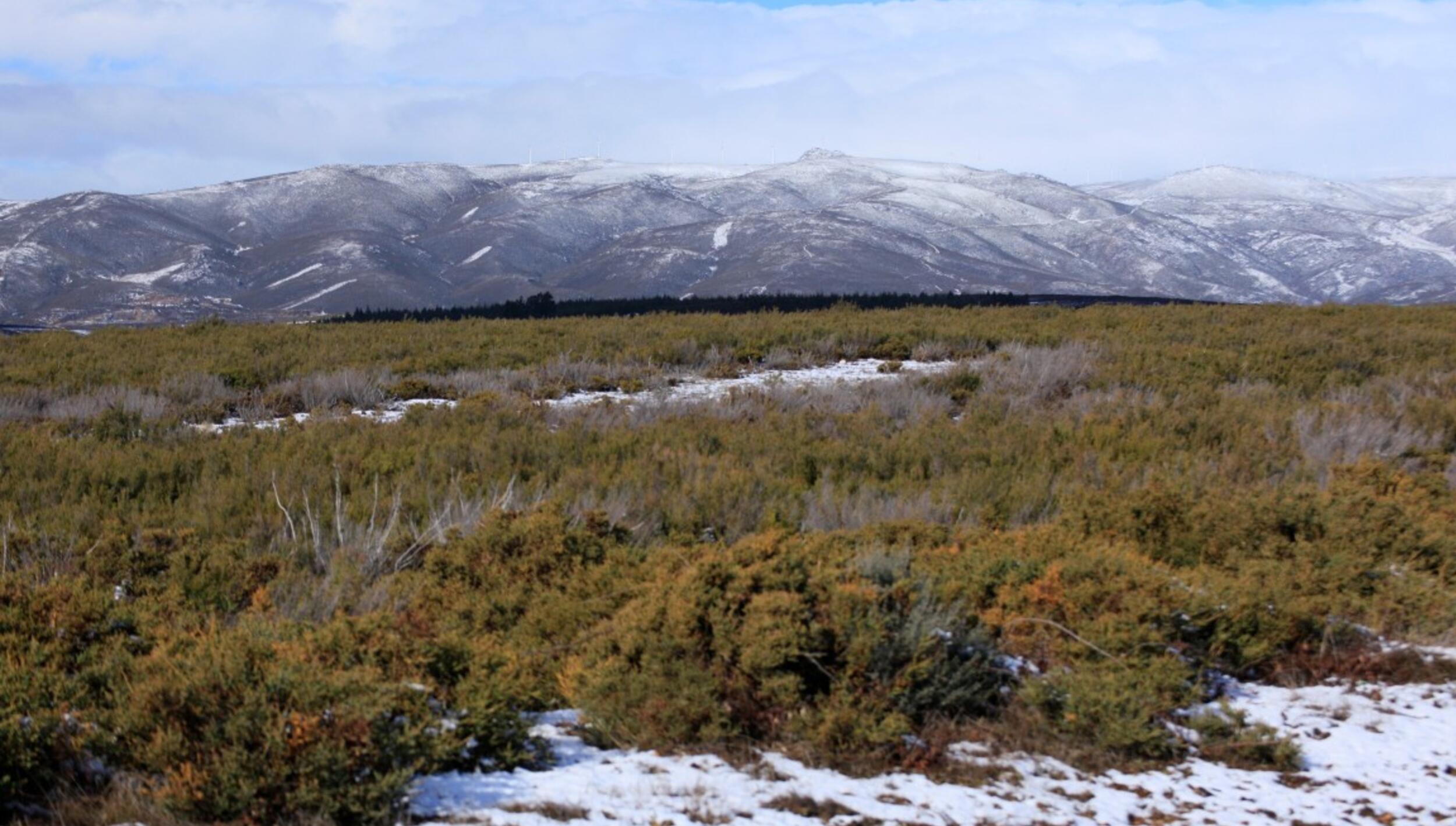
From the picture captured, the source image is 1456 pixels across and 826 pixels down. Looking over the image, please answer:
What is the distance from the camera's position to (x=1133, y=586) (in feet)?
16.3

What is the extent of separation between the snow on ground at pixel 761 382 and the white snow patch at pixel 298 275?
242ft

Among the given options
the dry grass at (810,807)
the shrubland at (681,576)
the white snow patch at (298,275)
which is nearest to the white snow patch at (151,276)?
the white snow patch at (298,275)

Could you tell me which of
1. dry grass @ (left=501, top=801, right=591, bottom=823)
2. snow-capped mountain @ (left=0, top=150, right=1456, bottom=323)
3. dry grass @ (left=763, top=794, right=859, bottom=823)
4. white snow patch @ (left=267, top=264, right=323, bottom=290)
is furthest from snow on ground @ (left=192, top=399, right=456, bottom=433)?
white snow patch @ (left=267, top=264, right=323, bottom=290)

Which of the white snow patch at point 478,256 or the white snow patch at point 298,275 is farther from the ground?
the white snow patch at point 478,256

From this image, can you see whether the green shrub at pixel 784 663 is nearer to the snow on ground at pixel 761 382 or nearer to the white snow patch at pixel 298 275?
the snow on ground at pixel 761 382

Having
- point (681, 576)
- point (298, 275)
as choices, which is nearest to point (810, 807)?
point (681, 576)

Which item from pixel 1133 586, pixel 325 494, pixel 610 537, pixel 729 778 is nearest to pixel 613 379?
pixel 325 494

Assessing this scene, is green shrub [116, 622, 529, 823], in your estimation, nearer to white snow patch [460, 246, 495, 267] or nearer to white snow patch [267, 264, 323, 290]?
white snow patch [267, 264, 323, 290]

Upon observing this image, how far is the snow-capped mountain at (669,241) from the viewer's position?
74250mm

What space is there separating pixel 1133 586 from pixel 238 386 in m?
11.5

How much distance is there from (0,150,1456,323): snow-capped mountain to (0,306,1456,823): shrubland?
3883 centimetres

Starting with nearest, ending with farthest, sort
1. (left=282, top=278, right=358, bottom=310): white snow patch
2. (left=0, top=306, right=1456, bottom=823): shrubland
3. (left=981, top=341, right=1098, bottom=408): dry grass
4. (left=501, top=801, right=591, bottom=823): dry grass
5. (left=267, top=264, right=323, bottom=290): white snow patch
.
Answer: (left=501, top=801, right=591, bottom=823): dry grass, (left=0, top=306, right=1456, bottom=823): shrubland, (left=981, top=341, right=1098, bottom=408): dry grass, (left=282, top=278, right=358, bottom=310): white snow patch, (left=267, top=264, right=323, bottom=290): white snow patch

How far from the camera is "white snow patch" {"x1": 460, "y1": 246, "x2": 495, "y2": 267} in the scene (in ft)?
304

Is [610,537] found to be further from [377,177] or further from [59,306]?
[377,177]
